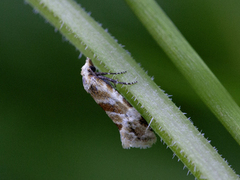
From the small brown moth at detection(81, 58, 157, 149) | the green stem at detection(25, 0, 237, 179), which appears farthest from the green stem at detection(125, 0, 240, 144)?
the small brown moth at detection(81, 58, 157, 149)

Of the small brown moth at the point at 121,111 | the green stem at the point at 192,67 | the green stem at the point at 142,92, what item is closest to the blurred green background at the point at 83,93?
the small brown moth at the point at 121,111

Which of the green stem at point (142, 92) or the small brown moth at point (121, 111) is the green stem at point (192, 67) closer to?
the green stem at point (142, 92)

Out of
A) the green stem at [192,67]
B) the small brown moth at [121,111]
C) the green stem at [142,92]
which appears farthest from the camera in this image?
the small brown moth at [121,111]

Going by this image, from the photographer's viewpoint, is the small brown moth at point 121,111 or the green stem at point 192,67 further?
the small brown moth at point 121,111

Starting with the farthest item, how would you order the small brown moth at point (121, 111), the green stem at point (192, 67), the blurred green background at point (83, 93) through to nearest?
the blurred green background at point (83, 93), the small brown moth at point (121, 111), the green stem at point (192, 67)

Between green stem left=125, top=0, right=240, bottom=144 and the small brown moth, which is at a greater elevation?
green stem left=125, top=0, right=240, bottom=144

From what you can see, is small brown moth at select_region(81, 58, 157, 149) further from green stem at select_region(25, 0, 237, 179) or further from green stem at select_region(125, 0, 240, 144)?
green stem at select_region(125, 0, 240, 144)

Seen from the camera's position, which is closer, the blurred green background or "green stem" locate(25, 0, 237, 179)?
"green stem" locate(25, 0, 237, 179)
